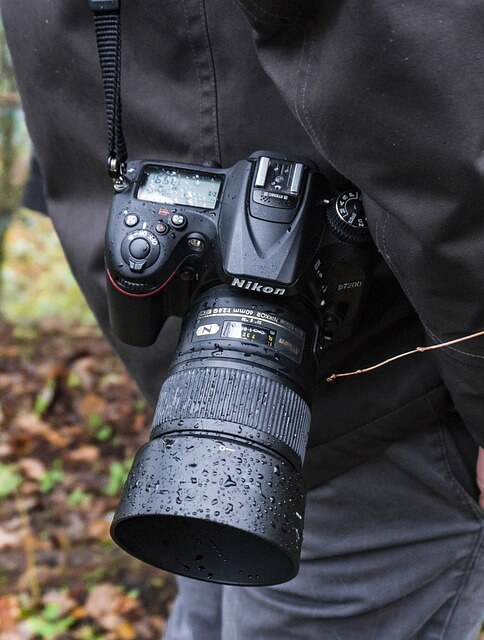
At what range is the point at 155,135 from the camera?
1.19 meters

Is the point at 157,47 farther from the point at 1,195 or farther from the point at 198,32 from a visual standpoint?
the point at 1,195

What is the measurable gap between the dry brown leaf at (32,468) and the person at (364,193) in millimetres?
1216

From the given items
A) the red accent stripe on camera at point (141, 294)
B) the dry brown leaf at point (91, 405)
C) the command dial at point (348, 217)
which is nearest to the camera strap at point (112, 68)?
the red accent stripe on camera at point (141, 294)

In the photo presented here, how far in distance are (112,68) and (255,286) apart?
13.6 inches

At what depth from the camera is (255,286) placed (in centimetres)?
100

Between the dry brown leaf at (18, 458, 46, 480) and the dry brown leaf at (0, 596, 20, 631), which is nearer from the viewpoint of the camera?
the dry brown leaf at (0, 596, 20, 631)

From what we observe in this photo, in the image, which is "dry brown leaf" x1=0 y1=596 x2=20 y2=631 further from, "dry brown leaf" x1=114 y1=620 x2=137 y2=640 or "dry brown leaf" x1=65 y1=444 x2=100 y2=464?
"dry brown leaf" x1=65 y1=444 x2=100 y2=464

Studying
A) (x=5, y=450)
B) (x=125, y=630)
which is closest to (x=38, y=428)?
(x=5, y=450)

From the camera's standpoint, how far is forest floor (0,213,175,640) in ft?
7.02

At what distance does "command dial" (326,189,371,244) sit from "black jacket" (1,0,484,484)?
0.20 ft

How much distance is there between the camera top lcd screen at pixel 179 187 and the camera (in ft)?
3.49

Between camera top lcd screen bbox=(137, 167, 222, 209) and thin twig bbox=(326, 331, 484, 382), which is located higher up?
camera top lcd screen bbox=(137, 167, 222, 209)

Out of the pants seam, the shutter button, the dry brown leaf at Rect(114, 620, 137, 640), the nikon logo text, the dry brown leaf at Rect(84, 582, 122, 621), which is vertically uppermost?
the nikon logo text

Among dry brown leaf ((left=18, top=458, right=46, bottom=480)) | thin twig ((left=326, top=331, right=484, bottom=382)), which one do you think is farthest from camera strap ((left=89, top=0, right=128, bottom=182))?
dry brown leaf ((left=18, top=458, right=46, bottom=480))
